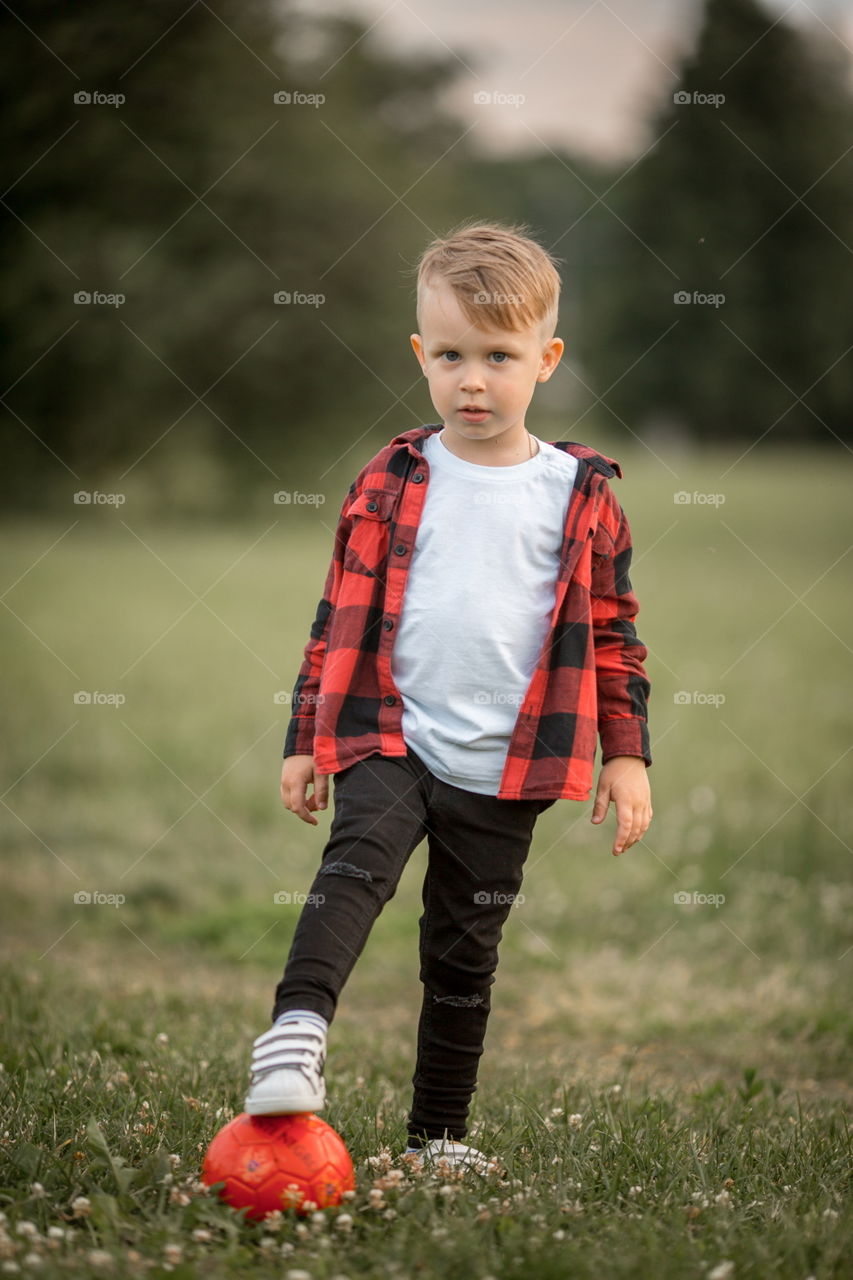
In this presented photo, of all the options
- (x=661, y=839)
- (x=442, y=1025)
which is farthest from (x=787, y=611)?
(x=442, y=1025)

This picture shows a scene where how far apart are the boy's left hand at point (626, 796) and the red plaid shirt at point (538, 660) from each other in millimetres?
30

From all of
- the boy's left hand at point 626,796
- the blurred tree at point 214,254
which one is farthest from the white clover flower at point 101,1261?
the blurred tree at point 214,254

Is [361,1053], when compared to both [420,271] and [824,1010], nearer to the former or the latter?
[824,1010]

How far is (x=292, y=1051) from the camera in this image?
2510 mm

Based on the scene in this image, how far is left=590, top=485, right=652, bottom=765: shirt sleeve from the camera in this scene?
317 centimetres

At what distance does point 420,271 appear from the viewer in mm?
3158

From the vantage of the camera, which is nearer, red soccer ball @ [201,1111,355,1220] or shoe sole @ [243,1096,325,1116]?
shoe sole @ [243,1096,325,1116]

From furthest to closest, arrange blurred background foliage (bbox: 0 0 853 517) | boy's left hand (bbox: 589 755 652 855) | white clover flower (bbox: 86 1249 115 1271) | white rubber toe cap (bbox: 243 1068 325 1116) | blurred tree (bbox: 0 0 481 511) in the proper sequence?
1. blurred tree (bbox: 0 0 481 511)
2. blurred background foliage (bbox: 0 0 853 517)
3. boy's left hand (bbox: 589 755 652 855)
4. white rubber toe cap (bbox: 243 1068 325 1116)
5. white clover flower (bbox: 86 1249 115 1271)

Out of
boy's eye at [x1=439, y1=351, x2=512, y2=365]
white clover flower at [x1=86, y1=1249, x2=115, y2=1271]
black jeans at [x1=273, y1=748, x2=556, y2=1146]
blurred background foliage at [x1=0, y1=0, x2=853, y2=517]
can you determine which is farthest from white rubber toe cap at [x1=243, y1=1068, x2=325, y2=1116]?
blurred background foliage at [x1=0, y1=0, x2=853, y2=517]

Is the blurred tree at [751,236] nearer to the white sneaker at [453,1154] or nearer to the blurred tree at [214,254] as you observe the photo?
the blurred tree at [214,254]

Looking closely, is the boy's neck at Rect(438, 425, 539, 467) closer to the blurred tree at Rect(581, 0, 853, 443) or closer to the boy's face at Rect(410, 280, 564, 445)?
the boy's face at Rect(410, 280, 564, 445)

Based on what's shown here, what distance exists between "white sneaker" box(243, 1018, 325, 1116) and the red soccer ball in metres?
0.12

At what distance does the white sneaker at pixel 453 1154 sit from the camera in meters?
2.92

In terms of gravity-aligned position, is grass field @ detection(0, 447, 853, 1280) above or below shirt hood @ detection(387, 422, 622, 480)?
below
